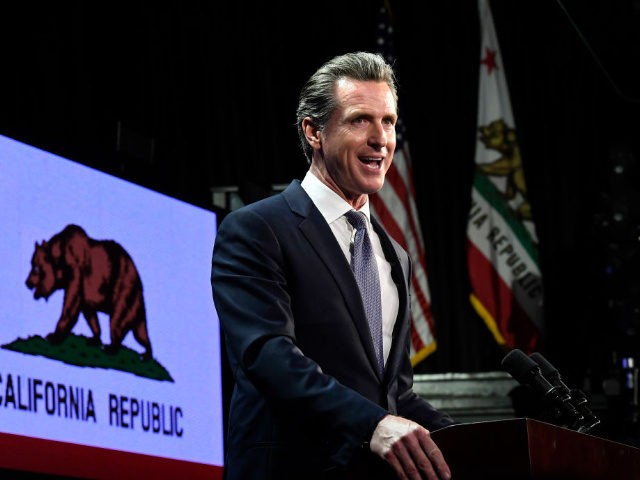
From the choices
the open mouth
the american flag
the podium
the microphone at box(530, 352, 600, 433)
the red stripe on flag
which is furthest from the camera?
the red stripe on flag

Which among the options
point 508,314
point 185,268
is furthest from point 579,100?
point 185,268

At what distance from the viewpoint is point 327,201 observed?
6.59 ft

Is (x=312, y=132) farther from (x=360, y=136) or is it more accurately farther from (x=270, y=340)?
(x=270, y=340)

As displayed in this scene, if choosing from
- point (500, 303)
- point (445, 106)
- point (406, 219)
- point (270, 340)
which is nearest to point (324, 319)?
point (270, 340)

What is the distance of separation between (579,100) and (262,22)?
2.01m

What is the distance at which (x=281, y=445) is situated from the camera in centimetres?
174

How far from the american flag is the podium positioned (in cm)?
500

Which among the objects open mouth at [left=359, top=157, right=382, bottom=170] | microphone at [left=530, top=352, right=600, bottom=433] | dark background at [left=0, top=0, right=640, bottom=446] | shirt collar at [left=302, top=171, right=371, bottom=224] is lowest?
microphone at [left=530, top=352, right=600, bottom=433]

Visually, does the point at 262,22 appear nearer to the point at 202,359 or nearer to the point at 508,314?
the point at 508,314

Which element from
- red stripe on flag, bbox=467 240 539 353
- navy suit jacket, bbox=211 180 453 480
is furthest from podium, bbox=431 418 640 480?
red stripe on flag, bbox=467 240 539 353

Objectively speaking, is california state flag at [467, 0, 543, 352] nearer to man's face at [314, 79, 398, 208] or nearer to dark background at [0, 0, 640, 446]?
dark background at [0, 0, 640, 446]

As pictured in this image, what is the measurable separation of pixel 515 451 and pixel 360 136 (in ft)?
2.44

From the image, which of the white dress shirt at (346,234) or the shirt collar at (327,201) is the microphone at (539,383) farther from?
the shirt collar at (327,201)

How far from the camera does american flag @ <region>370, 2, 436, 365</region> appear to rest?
6.55m
